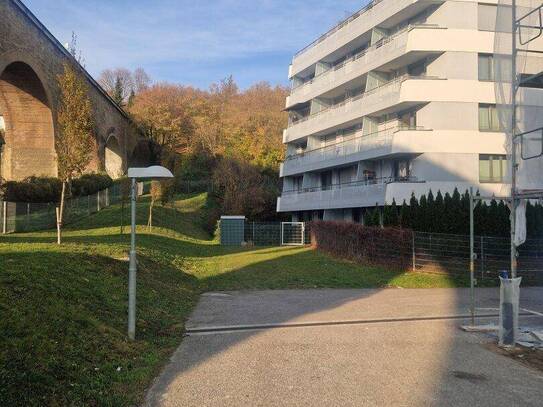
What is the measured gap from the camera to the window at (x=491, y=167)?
29281 millimetres

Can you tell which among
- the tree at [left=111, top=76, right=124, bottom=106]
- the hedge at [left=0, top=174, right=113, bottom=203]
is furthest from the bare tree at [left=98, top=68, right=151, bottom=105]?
the hedge at [left=0, top=174, right=113, bottom=203]

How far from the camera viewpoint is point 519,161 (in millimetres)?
10797

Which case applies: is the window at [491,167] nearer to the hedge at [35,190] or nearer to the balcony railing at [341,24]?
the balcony railing at [341,24]

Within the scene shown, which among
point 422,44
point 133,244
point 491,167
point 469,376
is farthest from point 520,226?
point 422,44

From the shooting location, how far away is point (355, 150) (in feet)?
110

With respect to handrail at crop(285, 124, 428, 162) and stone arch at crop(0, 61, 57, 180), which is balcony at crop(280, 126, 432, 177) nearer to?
handrail at crop(285, 124, 428, 162)

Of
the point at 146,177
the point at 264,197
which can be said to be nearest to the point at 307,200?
the point at 264,197

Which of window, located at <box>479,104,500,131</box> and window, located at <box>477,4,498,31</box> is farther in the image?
window, located at <box>479,104,500,131</box>

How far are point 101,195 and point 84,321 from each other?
28.6 meters

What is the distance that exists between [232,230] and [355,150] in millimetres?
9070

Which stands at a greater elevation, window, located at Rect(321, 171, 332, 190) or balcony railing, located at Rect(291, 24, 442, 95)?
balcony railing, located at Rect(291, 24, 442, 95)

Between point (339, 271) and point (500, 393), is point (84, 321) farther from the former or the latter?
point (339, 271)

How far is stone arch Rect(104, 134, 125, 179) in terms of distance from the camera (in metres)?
53.7

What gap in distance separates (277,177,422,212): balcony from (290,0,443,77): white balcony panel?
374 inches
